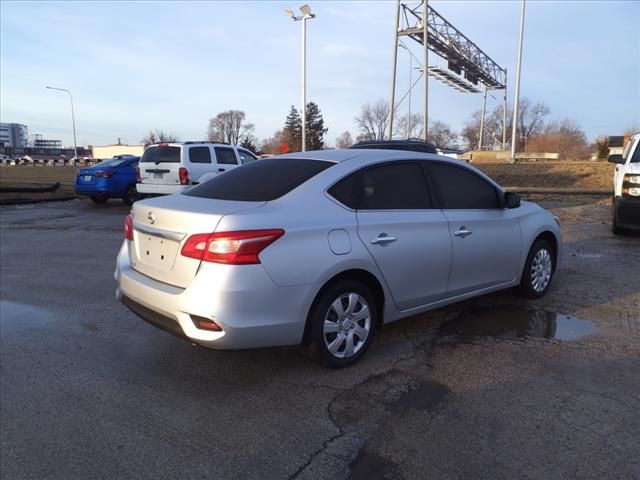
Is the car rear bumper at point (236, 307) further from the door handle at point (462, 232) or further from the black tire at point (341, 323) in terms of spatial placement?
the door handle at point (462, 232)

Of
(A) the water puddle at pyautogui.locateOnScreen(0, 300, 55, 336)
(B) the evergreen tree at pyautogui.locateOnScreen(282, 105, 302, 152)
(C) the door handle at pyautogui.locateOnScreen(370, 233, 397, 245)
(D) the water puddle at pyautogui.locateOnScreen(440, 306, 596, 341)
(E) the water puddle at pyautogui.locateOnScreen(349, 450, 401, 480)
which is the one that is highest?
(B) the evergreen tree at pyautogui.locateOnScreen(282, 105, 302, 152)

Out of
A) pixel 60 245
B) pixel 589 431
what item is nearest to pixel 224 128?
pixel 60 245

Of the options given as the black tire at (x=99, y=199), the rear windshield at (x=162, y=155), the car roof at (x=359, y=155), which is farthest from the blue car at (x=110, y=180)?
the car roof at (x=359, y=155)

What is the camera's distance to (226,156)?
13.6m

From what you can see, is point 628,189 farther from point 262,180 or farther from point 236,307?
point 236,307

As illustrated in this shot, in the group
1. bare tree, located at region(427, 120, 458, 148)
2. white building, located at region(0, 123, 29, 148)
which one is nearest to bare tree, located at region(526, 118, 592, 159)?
bare tree, located at region(427, 120, 458, 148)

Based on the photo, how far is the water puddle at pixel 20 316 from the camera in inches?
180

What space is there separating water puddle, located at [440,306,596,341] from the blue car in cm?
1231

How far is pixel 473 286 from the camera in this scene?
4559 millimetres

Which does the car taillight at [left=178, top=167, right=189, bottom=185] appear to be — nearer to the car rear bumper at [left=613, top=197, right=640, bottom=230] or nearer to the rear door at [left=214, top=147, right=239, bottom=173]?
the rear door at [left=214, top=147, right=239, bottom=173]

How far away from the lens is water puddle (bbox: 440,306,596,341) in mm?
4375

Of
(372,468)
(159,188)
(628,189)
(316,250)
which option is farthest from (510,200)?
(159,188)

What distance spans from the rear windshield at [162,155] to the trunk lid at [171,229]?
9335mm

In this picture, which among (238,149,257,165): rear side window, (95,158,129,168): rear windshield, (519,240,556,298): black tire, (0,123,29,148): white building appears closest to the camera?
(519,240,556,298): black tire
